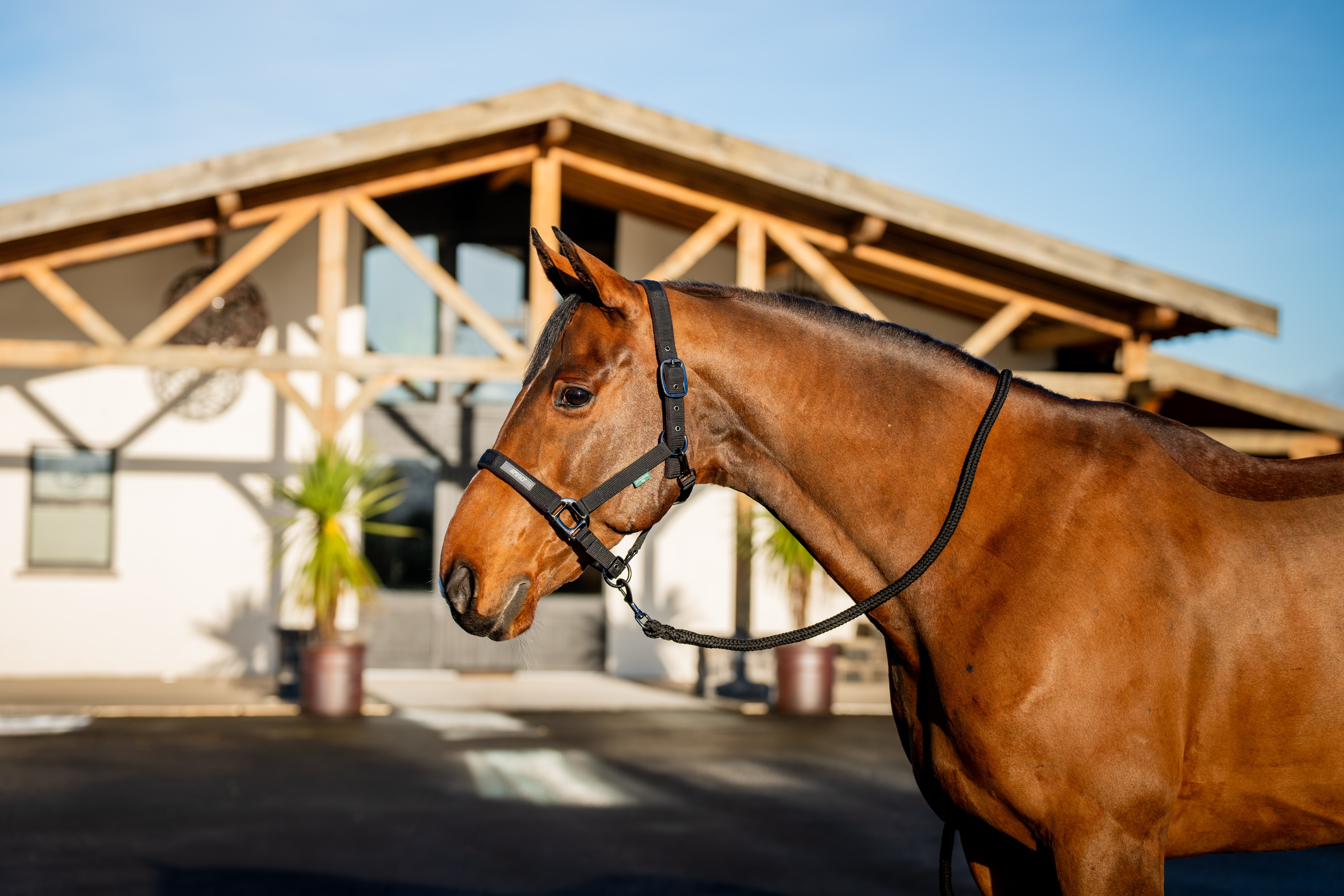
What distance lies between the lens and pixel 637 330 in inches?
79.2

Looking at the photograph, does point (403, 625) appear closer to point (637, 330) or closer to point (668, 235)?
point (668, 235)

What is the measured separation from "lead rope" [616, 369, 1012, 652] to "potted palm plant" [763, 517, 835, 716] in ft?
24.0

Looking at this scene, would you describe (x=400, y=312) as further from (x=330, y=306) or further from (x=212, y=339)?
(x=330, y=306)

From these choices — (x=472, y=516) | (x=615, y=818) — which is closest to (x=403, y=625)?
(x=615, y=818)

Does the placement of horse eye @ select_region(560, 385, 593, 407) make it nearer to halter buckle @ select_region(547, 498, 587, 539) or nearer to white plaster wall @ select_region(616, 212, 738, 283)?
halter buckle @ select_region(547, 498, 587, 539)

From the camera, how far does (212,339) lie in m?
10.9

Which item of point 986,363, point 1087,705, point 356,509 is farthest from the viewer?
point 356,509

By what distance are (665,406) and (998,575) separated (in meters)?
0.70

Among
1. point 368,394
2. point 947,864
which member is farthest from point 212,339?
point 947,864

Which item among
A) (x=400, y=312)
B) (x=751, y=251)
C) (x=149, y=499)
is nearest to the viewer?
(x=751, y=251)

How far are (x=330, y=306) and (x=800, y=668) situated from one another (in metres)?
5.35

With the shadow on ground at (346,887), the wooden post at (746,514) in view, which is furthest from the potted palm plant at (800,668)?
the shadow on ground at (346,887)

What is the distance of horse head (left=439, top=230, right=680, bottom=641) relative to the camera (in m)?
1.93

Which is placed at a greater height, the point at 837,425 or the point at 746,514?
the point at 837,425
